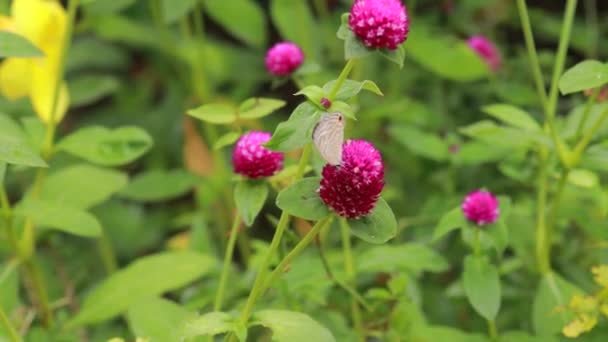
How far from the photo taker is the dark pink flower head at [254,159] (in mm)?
992

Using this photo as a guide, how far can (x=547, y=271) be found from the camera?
4.04 feet

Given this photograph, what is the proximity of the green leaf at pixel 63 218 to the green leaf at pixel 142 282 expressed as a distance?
17cm

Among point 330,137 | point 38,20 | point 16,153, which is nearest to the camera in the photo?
point 330,137

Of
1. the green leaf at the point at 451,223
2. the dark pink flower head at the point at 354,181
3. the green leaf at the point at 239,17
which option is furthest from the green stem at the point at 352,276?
the green leaf at the point at 239,17

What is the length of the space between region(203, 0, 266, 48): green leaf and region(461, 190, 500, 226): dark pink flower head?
797 millimetres

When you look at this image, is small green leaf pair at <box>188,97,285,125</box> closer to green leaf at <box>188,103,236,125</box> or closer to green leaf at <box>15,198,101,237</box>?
green leaf at <box>188,103,236,125</box>

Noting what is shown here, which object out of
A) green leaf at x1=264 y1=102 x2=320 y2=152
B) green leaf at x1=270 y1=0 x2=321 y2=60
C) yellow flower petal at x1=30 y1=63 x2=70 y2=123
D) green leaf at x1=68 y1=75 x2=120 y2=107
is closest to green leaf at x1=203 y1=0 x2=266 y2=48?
green leaf at x1=270 y1=0 x2=321 y2=60

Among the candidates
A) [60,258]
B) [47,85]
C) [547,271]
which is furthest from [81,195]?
[547,271]

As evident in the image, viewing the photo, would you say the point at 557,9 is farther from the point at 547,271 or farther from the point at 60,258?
the point at 60,258

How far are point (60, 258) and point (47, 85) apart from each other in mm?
389

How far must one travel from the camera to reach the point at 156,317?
1.08 meters

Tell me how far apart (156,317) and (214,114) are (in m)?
0.26

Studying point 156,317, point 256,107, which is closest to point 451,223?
point 256,107

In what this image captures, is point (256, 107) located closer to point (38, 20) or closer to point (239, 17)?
point (38, 20)
